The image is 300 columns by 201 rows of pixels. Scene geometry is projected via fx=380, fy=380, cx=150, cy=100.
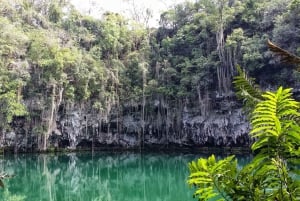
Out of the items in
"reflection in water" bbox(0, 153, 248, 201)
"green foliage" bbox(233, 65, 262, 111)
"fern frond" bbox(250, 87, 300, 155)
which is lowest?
"reflection in water" bbox(0, 153, 248, 201)

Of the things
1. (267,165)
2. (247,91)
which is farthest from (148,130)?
(267,165)

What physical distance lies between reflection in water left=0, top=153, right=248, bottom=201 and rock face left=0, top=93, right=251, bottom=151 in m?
1.31

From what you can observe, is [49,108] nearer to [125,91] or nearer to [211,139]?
[125,91]

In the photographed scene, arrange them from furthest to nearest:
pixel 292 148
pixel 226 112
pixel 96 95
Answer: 1. pixel 96 95
2. pixel 226 112
3. pixel 292 148

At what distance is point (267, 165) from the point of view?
3.18ft

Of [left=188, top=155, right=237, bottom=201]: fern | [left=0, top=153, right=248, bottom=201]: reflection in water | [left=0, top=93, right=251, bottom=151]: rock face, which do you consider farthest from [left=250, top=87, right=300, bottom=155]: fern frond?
[left=0, top=93, right=251, bottom=151]: rock face

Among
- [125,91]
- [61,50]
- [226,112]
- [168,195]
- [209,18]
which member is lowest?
[168,195]

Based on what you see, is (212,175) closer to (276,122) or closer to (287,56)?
(276,122)

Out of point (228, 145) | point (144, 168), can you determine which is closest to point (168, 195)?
point (144, 168)

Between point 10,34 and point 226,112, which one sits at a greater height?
point 10,34

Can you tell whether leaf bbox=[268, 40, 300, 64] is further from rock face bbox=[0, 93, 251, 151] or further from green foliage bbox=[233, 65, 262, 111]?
rock face bbox=[0, 93, 251, 151]

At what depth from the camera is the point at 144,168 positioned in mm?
18156

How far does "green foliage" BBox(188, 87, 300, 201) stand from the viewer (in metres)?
0.92

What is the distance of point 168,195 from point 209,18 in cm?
1307
